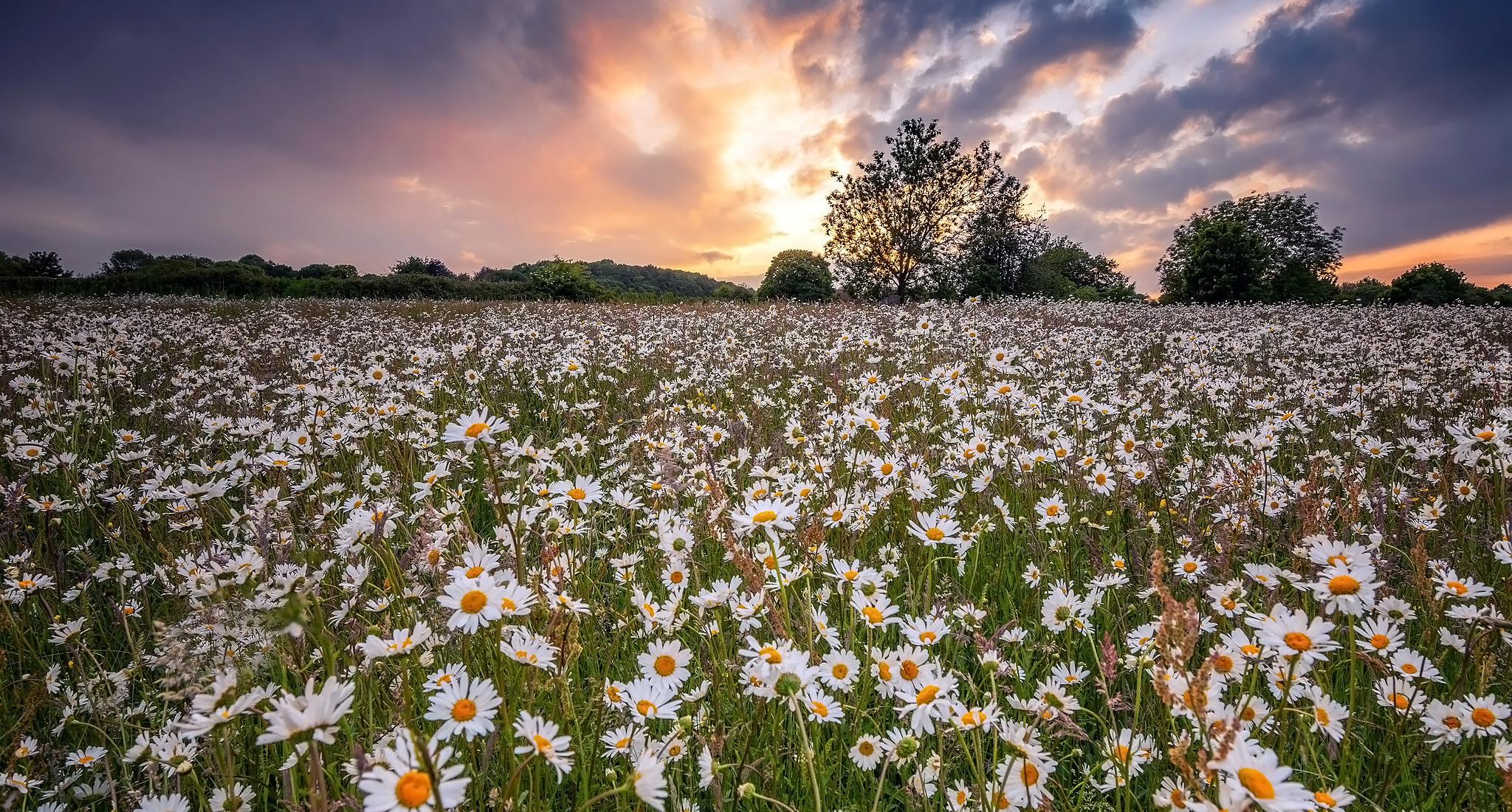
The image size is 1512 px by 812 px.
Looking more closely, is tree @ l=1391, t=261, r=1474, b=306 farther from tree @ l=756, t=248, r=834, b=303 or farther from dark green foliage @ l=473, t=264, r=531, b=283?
dark green foliage @ l=473, t=264, r=531, b=283

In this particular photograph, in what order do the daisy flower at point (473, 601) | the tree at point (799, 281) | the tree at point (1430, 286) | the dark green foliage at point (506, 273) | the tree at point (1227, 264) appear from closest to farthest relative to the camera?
the daisy flower at point (473, 601) → the tree at point (1430, 286) → the tree at point (1227, 264) → the tree at point (799, 281) → the dark green foliage at point (506, 273)

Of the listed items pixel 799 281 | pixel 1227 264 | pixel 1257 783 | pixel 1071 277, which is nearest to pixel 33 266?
pixel 799 281

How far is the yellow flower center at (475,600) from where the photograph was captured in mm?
1296

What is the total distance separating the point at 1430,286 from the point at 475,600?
4856 cm

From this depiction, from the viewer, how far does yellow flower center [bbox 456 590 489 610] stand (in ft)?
4.25

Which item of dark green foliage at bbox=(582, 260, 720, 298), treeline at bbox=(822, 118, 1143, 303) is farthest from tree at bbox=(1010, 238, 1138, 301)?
dark green foliage at bbox=(582, 260, 720, 298)

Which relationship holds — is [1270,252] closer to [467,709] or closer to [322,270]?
[467,709]

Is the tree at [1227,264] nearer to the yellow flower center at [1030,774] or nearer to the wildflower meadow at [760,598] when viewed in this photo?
the wildflower meadow at [760,598]

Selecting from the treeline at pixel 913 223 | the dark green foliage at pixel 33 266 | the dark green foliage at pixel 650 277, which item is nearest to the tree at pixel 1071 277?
the treeline at pixel 913 223

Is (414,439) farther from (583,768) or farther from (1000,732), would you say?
(1000,732)

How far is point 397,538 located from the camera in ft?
10.9

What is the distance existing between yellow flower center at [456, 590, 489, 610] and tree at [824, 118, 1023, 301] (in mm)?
43400

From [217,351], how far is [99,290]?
25.0 meters

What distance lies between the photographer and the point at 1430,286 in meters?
33.5
